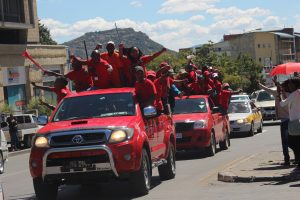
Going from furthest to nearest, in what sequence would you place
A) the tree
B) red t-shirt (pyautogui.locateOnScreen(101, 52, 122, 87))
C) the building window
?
the tree, the building window, red t-shirt (pyautogui.locateOnScreen(101, 52, 122, 87))

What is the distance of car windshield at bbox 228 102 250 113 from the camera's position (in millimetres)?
28250

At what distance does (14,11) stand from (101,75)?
42.9 meters

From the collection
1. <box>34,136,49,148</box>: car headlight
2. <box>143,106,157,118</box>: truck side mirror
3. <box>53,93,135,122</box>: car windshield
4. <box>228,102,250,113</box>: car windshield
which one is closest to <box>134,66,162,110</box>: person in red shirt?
<box>53,93,135,122</box>: car windshield

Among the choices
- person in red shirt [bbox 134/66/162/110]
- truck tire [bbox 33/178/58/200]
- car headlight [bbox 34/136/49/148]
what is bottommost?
truck tire [bbox 33/178/58/200]

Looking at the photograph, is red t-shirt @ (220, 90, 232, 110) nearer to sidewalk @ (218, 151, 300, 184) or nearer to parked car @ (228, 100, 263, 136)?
parked car @ (228, 100, 263, 136)

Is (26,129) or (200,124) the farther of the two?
(26,129)

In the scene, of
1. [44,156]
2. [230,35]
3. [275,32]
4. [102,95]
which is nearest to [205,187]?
[102,95]

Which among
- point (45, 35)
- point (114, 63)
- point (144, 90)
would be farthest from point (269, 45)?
point (144, 90)

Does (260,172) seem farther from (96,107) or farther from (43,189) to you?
(43,189)

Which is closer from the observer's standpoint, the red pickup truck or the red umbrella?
the red pickup truck

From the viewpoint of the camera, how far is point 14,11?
2115 inches

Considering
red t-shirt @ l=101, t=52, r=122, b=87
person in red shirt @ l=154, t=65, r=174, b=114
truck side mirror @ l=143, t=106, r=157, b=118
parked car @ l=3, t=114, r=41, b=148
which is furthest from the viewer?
parked car @ l=3, t=114, r=41, b=148

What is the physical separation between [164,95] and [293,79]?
2.90 metres

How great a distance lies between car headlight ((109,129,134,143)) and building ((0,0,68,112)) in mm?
38625
